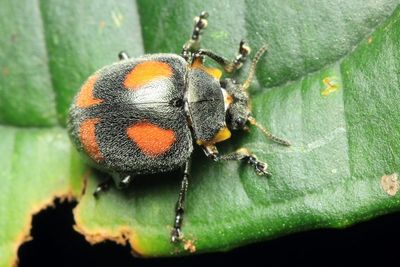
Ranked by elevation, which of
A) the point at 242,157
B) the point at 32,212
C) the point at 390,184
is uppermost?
the point at 390,184

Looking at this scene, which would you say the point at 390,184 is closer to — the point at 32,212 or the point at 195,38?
the point at 195,38

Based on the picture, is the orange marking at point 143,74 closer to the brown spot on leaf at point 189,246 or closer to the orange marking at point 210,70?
the orange marking at point 210,70

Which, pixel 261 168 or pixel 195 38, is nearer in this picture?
pixel 261 168

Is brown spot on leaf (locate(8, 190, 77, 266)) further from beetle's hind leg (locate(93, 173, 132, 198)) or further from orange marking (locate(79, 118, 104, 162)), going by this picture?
orange marking (locate(79, 118, 104, 162))

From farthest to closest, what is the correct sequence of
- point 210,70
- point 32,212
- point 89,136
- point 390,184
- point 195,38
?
point 32,212 → point 210,70 → point 195,38 → point 89,136 → point 390,184

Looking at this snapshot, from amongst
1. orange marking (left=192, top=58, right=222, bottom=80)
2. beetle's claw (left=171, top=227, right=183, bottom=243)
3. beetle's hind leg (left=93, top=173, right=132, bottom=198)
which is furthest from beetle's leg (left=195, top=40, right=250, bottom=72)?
beetle's claw (left=171, top=227, right=183, bottom=243)

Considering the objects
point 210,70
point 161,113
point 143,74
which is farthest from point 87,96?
point 210,70

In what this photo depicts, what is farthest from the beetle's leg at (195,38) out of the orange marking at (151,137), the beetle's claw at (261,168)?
the beetle's claw at (261,168)
